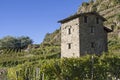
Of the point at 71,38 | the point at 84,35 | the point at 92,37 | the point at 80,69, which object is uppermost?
the point at 84,35

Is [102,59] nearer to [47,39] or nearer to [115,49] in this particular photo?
[115,49]

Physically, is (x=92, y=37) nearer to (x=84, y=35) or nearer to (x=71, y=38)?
(x=84, y=35)

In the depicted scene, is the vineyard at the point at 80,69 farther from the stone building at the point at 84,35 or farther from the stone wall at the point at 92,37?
the stone wall at the point at 92,37

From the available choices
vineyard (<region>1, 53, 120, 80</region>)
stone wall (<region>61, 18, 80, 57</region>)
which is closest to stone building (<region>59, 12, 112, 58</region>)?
stone wall (<region>61, 18, 80, 57</region>)

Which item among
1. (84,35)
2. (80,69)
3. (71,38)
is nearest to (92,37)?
(84,35)

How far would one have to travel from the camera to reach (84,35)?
5400 centimetres

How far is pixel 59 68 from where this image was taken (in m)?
33.3

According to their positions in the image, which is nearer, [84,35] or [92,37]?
[84,35]

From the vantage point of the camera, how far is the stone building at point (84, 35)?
176 ft

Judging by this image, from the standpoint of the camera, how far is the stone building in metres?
53.5

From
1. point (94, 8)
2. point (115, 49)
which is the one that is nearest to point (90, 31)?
point (115, 49)

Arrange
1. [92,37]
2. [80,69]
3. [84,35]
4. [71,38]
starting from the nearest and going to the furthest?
[80,69] → [84,35] → [92,37] → [71,38]

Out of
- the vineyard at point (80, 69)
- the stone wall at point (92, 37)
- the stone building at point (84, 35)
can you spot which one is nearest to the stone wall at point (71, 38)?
the stone building at point (84, 35)

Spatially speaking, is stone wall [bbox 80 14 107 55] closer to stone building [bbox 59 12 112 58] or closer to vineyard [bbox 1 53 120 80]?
stone building [bbox 59 12 112 58]
